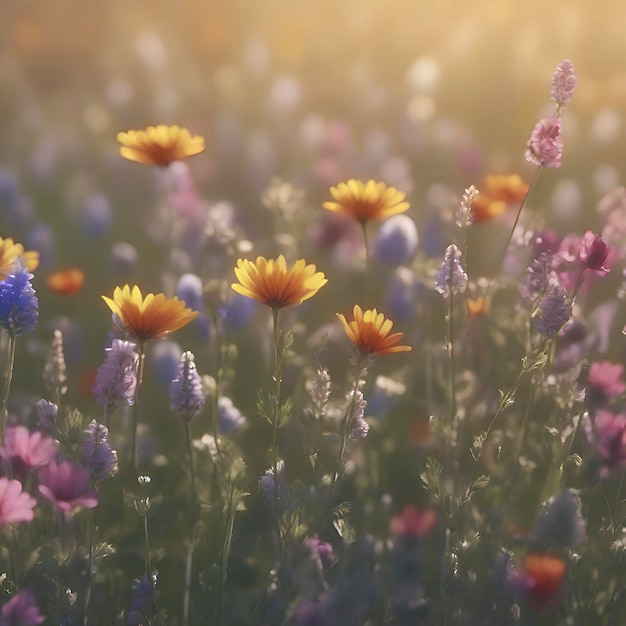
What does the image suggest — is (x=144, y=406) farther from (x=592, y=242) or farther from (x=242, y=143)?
(x=242, y=143)

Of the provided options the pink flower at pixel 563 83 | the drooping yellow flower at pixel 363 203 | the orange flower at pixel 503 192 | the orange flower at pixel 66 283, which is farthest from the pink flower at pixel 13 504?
the orange flower at pixel 503 192

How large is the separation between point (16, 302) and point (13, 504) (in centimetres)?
30

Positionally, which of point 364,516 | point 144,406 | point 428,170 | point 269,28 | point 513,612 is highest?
point 269,28

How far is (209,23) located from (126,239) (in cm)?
204

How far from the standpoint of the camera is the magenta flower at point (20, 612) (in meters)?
1.24

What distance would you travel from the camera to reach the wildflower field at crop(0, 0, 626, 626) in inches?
55.7

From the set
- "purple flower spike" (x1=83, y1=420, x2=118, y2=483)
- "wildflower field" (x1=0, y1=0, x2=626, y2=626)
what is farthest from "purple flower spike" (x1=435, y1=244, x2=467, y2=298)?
"purple flower spike" (x1=83, y1=420, x2=118, y2=483)

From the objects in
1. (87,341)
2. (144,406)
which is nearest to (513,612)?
(144,406)

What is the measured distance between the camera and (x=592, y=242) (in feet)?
4.93

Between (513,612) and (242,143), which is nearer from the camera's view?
(513,612)

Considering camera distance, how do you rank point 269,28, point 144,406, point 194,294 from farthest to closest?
1. point 269,28
2. point 144,406
3. point 194,294

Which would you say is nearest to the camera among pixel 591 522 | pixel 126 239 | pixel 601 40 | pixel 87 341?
pixel 591 522

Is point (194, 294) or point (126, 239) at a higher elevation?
point (126, 239)

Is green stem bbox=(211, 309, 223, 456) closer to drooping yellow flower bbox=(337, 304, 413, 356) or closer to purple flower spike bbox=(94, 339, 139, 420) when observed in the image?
purple flower spike bbox=(94, 339, 139, 420)
